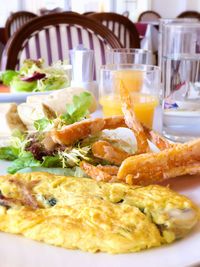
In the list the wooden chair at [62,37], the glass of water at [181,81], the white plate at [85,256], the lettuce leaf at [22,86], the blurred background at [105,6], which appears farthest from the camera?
the blurred background at [105,6]

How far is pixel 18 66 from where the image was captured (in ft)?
7.29

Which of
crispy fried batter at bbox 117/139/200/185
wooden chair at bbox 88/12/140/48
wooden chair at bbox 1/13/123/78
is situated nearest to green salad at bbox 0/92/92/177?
crispy fried batter at bbox 117/139/200/185

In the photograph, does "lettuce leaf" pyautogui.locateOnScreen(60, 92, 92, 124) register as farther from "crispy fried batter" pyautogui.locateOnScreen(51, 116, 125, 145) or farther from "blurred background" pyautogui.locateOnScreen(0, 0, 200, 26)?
"blurred background" pyautogui.locateOnScreen(0, 0, 200, 26)

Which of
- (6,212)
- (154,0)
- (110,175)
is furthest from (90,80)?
(154,0)

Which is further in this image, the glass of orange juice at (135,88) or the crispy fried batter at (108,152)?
the glass of orange juice at (135,88)

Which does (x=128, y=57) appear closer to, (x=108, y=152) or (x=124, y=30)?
(x=108, y=152)

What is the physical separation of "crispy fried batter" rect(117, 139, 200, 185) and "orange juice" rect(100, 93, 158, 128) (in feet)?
1.21

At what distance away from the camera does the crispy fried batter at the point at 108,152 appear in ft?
3.13

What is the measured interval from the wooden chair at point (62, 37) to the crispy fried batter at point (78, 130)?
1.29 m

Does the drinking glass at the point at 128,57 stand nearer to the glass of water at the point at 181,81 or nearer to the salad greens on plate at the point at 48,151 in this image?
the glass of water at the point at 181,81

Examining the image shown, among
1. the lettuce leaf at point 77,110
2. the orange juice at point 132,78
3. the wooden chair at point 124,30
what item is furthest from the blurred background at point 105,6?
the lettuce leaf at point 77,110

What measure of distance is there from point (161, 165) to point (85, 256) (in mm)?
308

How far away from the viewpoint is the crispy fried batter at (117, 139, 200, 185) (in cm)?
87

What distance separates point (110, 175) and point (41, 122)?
299 mm
